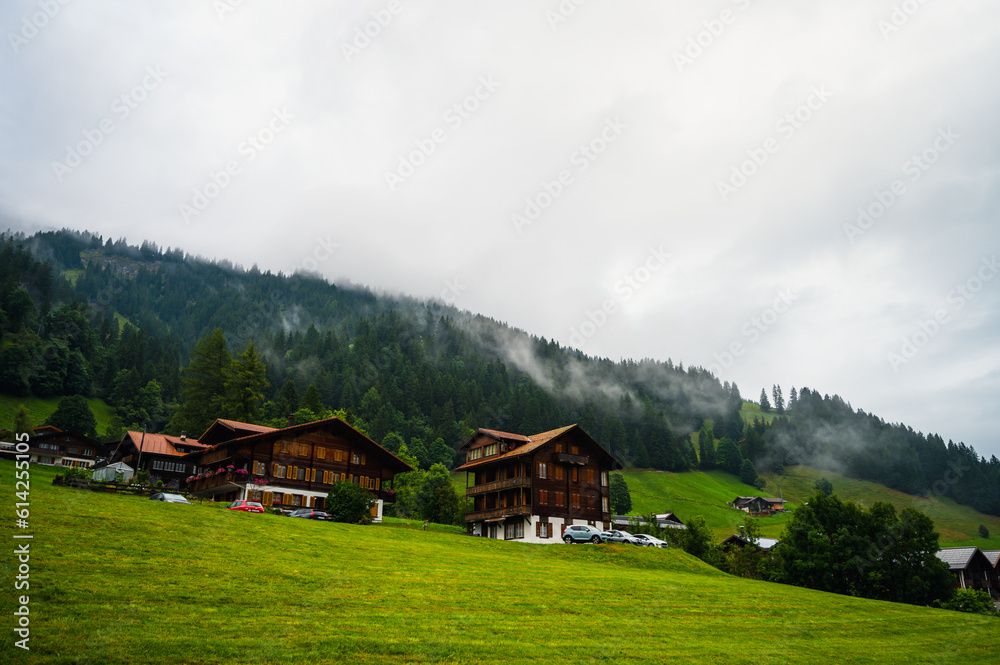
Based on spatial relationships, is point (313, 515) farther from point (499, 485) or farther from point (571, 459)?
point (571, 459)

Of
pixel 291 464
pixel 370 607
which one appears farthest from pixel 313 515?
pixel 370 607

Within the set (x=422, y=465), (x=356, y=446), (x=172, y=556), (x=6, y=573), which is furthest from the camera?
(x=422, y=465)

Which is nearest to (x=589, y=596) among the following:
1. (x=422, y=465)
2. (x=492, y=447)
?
(x=492, y=447)

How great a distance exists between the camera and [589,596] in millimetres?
29219

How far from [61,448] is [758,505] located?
15779 centimetres

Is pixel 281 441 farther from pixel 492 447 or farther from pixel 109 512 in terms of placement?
pixel 109 512

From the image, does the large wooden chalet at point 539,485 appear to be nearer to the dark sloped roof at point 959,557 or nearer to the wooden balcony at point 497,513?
the wooden balcony at point 497,513

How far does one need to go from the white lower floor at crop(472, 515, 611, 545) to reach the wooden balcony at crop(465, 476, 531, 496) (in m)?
3.44

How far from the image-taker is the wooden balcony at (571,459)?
72.3 m

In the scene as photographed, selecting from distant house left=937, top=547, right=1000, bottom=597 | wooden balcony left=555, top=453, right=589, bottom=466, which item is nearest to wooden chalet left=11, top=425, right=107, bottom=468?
wooden balcony left=555, top=453, right=589, bottom=466

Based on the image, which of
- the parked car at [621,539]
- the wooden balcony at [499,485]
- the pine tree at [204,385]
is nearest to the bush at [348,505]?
the wooden balcony at [499,485]

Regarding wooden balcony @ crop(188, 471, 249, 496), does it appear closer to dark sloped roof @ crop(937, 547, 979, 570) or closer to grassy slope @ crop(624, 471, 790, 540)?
dark sloped roof @ crop(937, 547, 979, 570)

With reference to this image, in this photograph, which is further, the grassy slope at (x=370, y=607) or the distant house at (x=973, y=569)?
the distant house at (x=973, y=569)

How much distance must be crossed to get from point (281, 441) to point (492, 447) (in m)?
25.8
